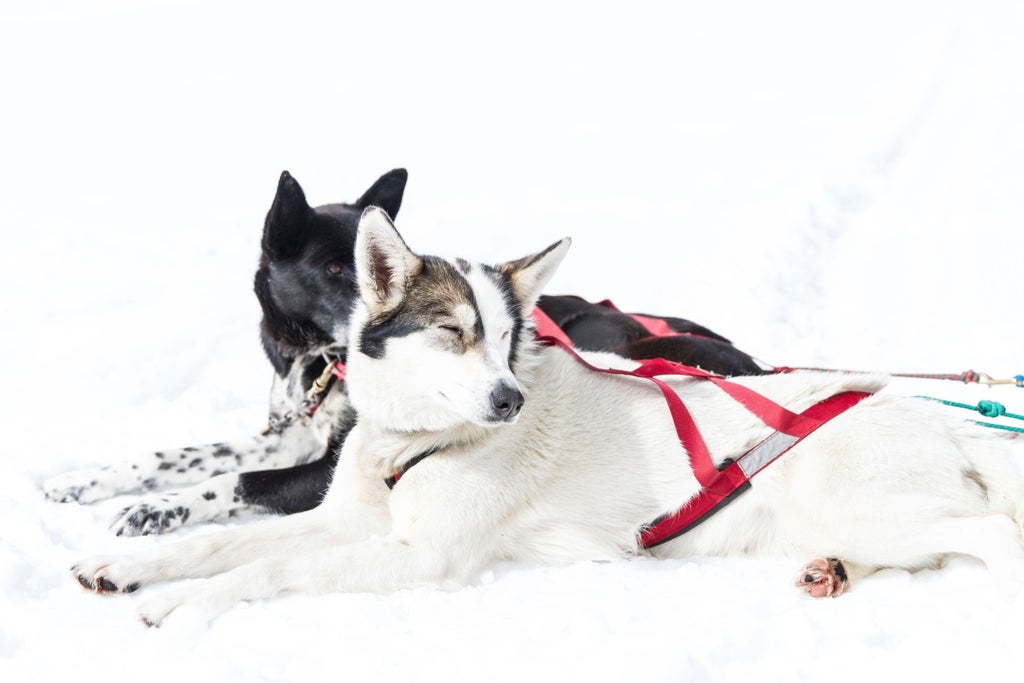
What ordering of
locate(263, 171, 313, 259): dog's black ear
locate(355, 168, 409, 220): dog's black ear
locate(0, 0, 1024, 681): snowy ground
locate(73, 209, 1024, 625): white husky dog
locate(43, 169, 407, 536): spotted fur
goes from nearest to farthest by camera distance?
locate(0, 0, 1024, 681): snowy ground, locate(73, 209, 1024, 625): white husky dog, locate(43, 169, 407, 536): spotted fur, locate(263, 171, 313, 259): dog's black ear, locate(355, 168, 409, 220): dog's black ear

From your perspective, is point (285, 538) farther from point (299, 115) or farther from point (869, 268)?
point (299, 115)

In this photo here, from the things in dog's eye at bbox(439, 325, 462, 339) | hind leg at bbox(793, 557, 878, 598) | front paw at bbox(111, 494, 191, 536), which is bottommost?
front paw at bbox(111, 494, 191, 536)

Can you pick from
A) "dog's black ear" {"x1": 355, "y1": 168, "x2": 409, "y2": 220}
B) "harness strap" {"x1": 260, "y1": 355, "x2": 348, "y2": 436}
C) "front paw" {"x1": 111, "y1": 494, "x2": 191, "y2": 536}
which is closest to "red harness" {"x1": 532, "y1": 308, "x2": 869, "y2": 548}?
"harness strap" {"x1": 260, "y1": 355, "x2": 348, "y2": 436}

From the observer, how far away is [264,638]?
2.26m

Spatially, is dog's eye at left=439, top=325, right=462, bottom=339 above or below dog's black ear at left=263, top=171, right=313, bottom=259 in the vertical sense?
below

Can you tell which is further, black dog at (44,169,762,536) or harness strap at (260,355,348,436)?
harness strap at (260,355,348,436)

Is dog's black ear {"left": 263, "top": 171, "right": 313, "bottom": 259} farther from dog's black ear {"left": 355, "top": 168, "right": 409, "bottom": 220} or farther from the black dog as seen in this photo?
dog's black ear {"left": 355, "top": 168, "right": 409, "bottom": 220}

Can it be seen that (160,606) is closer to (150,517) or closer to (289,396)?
(150,517)

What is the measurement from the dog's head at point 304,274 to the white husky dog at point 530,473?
971 millimetres

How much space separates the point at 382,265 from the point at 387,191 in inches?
67.4

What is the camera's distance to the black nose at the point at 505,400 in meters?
2.54

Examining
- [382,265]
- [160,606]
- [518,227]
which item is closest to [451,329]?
[382,265]

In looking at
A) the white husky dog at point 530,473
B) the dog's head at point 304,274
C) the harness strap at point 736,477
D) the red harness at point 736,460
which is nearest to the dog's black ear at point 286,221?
the dog's head at point 304,274

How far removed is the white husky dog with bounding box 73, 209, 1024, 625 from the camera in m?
2.60
